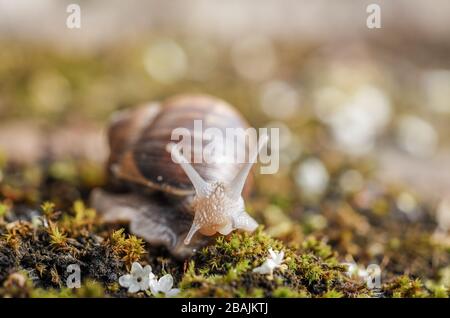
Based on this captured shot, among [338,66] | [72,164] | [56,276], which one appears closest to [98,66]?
[72,164]

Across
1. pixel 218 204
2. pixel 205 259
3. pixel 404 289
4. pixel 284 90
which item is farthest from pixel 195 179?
pixel 284 90

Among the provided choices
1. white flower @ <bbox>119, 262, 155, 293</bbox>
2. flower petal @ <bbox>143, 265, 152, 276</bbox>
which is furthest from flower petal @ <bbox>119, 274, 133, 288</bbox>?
flower petal @ <bbox>143, 265, 152, 276</bbox>

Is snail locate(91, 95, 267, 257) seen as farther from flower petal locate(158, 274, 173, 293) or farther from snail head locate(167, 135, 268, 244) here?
flower petal locate(158, 274, 173, 293)

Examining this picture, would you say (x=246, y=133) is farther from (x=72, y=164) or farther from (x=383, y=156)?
(x=383, y=156)

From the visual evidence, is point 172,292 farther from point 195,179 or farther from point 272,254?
point 195,179

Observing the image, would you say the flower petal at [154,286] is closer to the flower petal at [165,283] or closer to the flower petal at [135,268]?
the flower petal at [165,283]

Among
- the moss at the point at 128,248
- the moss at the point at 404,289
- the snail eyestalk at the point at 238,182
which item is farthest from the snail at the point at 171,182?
the moss at the point at 404,289
